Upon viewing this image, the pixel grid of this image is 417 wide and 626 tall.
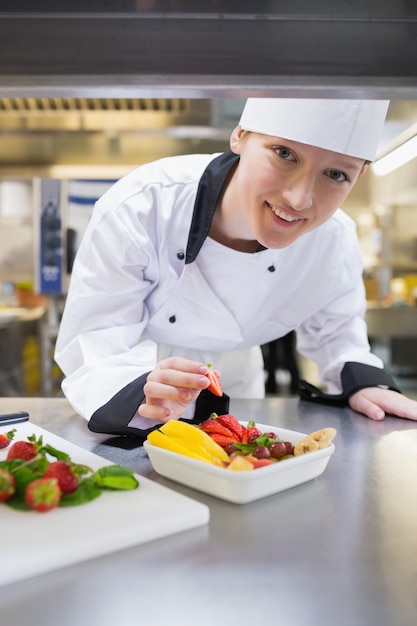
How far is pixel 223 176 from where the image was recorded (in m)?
1.38

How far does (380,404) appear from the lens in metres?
1.31

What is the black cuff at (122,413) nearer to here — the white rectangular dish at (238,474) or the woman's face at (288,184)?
the white rectangular dish at (238,474)

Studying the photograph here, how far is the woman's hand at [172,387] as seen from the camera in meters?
0.90

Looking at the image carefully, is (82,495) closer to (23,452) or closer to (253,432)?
(23,452)

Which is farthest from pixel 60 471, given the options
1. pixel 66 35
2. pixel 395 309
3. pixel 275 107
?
pixel 395 309

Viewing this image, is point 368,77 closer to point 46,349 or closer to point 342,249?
point 342,249

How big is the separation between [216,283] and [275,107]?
1.46 feet

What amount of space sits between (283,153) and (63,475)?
2.38ft

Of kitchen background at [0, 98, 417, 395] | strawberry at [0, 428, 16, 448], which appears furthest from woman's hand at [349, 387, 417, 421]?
kitchen background at [0, 98, 417, 395]

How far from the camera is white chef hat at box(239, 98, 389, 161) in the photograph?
3.59ft

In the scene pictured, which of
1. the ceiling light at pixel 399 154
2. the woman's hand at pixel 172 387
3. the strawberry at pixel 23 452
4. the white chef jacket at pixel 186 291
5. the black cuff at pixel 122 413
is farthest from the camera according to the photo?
the ceiling light at pixel 399 154

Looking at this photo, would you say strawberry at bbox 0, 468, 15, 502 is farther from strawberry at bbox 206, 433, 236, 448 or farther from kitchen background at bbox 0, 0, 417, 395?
kitchen background at bbox 0, 0, 417, 395

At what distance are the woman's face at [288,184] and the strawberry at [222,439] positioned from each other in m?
0.45

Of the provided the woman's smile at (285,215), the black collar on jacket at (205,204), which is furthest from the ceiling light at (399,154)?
the woman's smile at (285,215)
